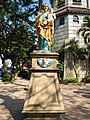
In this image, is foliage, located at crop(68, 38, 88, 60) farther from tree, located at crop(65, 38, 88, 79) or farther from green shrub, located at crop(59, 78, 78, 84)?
green shrub, located at crop(59, 78, 78, 84)

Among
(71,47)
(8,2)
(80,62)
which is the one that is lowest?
(80,62)

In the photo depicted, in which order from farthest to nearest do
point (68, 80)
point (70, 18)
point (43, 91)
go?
point (70, 18) → point (68, 80) → point (43, 91)

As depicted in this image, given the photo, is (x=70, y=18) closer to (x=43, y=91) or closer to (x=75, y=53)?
(x=75, y=53)

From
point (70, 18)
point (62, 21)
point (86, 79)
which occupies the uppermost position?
point (70, 18)

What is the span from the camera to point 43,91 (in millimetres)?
6715

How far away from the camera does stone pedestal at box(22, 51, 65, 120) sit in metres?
6.49

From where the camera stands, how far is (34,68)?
22.2ft

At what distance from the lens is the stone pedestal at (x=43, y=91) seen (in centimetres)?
649

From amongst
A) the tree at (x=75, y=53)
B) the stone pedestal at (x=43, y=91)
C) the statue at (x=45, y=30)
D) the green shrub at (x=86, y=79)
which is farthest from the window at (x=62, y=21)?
the stone pedestal at (x=43, y=91)

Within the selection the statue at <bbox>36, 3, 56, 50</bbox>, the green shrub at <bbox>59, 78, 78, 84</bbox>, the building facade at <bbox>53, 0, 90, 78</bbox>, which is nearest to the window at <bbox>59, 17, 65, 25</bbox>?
the building facade at <bbox>53, 0, 90, 78</bbox>

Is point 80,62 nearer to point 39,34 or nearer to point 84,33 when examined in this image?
point 84,33

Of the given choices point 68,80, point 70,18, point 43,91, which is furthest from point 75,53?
point 43,91

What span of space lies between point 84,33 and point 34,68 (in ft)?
59.7

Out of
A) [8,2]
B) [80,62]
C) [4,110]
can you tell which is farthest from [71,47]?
[4,110]
